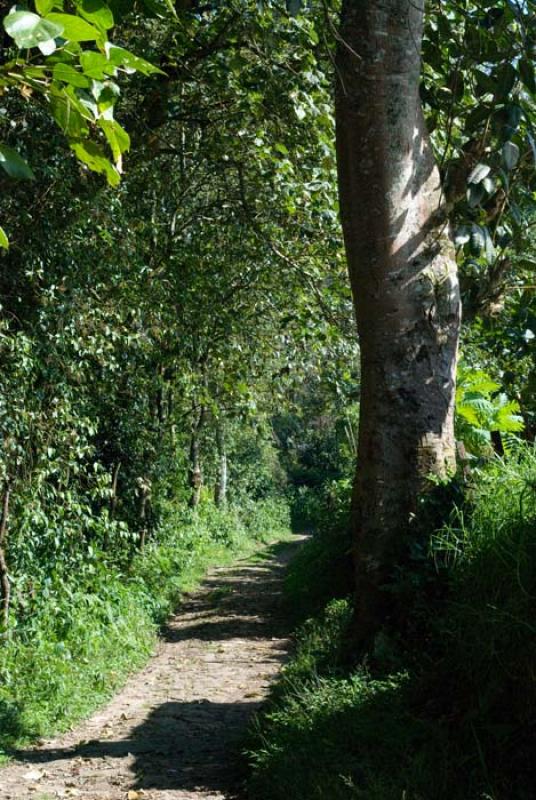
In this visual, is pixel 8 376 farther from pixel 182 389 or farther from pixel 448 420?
pixel 182 389

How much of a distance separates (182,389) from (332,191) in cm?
625

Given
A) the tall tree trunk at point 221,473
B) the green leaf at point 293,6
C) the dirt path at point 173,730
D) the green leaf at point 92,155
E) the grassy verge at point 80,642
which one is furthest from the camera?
the tall tree trunk at point 221,473

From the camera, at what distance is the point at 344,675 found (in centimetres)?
561

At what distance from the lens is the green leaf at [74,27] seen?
1734 millimetres

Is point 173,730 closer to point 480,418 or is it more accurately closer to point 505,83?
point 480,418

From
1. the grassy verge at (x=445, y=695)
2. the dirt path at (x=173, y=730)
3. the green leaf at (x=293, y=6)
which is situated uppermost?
the green leaf at (x=293, y=6)

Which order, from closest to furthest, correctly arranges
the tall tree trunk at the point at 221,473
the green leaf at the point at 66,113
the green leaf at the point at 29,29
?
the green leaf at the point at 29,29 → the green leaf at the point at 66,113 → the tall tree trunk at the point at 221,473

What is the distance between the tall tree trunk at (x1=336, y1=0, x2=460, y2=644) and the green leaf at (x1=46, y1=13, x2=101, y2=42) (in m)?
4.07

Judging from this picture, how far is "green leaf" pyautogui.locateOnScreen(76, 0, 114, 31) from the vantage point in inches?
72.6

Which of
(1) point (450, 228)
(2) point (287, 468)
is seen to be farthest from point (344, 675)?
(2) point (287, 468)

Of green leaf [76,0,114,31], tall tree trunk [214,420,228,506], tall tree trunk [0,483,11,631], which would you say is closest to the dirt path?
tall tree trunk [0,483,11,631]

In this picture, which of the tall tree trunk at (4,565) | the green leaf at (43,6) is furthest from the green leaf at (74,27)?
the tall tree trunk at (4,565)

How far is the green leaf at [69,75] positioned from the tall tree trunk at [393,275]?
13.1 ft

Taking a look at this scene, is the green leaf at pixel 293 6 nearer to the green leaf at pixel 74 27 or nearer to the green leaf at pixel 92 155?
the green leaf at pixel 92 155
